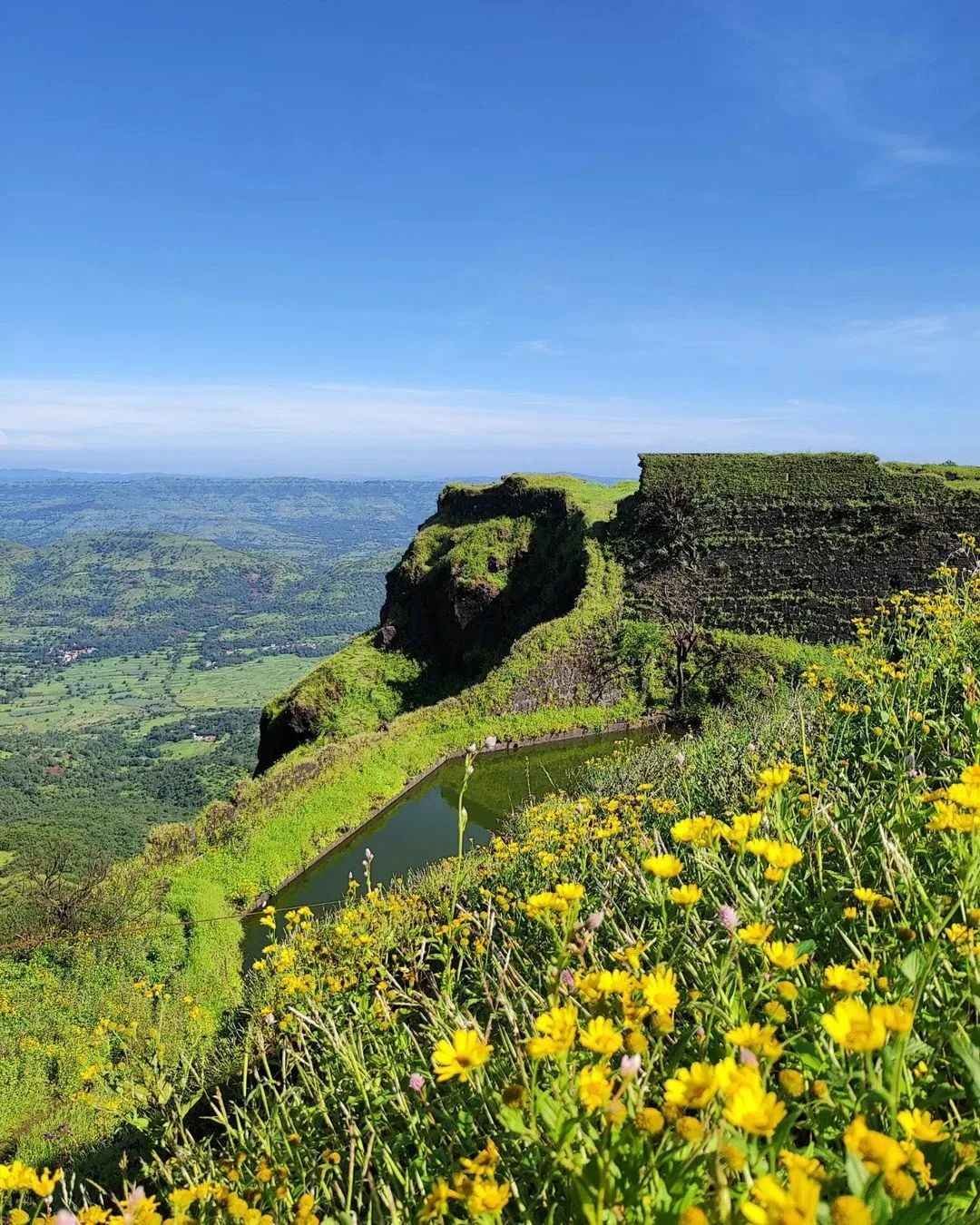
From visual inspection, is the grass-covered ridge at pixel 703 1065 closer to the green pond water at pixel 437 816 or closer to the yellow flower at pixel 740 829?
the yellow flower at pixel 740 829

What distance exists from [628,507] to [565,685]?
9055mm

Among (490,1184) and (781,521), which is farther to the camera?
(781,521)

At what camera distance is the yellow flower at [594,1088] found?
1218 millimetres

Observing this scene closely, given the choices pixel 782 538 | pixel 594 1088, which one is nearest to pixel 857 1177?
pixel 594 1088

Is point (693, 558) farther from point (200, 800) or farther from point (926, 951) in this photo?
point (200, 800)

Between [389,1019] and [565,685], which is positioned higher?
[389,1019]

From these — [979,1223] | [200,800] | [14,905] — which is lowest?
[200,800]

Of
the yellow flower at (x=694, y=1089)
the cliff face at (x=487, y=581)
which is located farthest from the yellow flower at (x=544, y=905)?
the cliff face at (x=487, y=581)

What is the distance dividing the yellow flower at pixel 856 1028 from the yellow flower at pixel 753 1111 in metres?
0.14

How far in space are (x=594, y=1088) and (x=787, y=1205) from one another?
1.36ft

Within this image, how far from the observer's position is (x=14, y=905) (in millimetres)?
12109

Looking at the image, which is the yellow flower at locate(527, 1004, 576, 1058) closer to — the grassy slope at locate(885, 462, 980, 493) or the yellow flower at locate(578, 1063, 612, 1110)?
the yellow flower at locate(578, 1063, 612, 1110)

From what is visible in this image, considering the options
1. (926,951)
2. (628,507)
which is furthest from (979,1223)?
(628,507)

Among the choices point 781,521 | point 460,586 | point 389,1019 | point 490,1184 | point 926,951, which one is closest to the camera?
point 490,1184
